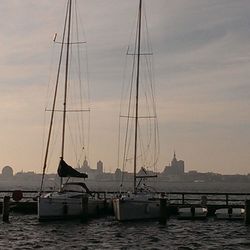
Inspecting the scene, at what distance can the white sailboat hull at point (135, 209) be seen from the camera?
4238 cm

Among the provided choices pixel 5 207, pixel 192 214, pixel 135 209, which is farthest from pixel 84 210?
pixel 192 214

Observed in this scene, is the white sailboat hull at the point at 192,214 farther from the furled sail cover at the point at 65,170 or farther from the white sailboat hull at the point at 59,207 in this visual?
the furled sail cover at the point at 65,170

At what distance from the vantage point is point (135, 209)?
4281 centimetres

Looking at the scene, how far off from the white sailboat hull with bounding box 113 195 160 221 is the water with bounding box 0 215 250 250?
652 millimetres

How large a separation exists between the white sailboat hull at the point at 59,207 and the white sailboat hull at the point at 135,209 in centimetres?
276

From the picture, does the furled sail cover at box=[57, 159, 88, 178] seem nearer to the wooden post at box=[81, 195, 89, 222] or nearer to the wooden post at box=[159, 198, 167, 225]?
the wooden post at box=[81, 195, 89, 222]

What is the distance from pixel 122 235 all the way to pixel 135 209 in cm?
596

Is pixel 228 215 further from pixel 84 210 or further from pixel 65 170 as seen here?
pixel 65 170

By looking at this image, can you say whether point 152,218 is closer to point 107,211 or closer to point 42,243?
point 107,211

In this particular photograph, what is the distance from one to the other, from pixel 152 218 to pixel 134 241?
9.48 m

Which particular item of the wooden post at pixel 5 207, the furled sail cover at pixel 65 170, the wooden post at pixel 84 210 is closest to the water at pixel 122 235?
the wooden post at pixel 84 210

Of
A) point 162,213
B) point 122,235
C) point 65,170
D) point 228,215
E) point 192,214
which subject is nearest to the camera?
point 122,235

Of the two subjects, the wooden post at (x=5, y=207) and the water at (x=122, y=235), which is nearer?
the water at (x=122, y=235)

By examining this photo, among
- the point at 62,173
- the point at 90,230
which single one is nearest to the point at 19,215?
the point at 62,173
